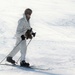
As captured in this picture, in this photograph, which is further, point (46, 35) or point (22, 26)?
point (46, 35)

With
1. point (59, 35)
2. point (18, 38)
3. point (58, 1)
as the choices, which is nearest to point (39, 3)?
point (58, 1)

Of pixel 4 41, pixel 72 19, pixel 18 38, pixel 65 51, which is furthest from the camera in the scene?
pixel 72 19

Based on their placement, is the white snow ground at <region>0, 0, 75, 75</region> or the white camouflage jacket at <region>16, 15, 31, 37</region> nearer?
the white camouflage jacket at <region>16, 15, 31, 37</region>

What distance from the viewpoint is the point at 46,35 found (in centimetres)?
1581

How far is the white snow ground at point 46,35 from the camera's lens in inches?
367

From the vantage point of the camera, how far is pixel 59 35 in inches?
628

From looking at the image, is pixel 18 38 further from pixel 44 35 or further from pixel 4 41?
pixel 44 35

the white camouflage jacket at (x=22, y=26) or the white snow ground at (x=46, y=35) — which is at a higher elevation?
the white camouflage jacket at (x=22, y=26)

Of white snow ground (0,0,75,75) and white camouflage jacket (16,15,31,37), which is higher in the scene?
white camouflage jacket (16,15,31,37)

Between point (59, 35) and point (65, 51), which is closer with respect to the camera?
point (65, 51)

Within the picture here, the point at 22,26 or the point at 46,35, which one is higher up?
the point at 22,26

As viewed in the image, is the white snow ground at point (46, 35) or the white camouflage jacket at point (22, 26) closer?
the white camouflage jacket at point (22, 26)

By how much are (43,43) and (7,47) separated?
185 centimetres

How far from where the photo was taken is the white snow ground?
9.32 m
